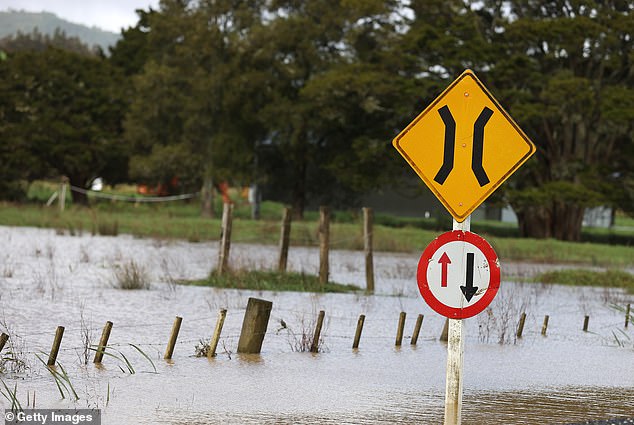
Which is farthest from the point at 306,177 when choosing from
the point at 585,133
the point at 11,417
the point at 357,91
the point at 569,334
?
the point at 11,417

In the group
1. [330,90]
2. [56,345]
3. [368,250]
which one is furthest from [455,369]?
[330,90]

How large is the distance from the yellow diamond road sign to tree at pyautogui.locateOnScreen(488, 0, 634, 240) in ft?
115

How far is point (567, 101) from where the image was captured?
44.1 m

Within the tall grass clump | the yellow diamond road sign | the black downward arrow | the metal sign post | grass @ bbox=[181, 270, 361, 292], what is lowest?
the tall grass clump

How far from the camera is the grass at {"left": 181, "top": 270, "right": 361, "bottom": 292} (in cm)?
2316

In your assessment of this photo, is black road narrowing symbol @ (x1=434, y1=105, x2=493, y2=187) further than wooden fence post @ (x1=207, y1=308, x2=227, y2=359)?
No

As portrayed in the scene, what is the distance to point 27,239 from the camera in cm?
3591

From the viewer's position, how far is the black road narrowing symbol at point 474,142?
9.00m

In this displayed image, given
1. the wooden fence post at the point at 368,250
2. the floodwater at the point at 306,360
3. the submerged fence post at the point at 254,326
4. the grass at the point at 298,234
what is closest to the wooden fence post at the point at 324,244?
the wooden fence post at the point at 368,250

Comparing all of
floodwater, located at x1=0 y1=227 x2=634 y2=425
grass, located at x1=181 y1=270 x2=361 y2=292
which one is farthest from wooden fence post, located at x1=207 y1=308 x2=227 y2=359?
grass, located at x1=181 y1=270 x2=361 y2=292

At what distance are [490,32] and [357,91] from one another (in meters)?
5.79
